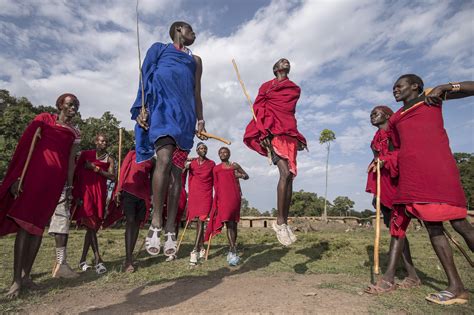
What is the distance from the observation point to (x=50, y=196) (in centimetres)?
430

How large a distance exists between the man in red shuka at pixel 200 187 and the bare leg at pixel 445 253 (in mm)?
4511

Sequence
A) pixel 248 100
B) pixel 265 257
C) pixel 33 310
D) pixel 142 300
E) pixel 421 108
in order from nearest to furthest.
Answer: pixel 33 310 < pixel 142 300 < pixel 421 108 < pixel 248 100 < pixel 265 257

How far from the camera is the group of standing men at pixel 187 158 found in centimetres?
335

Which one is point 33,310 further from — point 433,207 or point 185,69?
point 433,207

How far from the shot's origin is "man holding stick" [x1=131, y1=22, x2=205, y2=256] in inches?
123

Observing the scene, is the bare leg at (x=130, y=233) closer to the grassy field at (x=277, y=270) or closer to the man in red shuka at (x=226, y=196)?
the grassy field at (x=277, y=270)

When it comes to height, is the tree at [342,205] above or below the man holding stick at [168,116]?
above

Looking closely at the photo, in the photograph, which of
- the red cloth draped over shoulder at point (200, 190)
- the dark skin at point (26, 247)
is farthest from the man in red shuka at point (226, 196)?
the dark skin at point (26, 247)

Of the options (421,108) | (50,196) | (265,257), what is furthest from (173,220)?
(265,257)

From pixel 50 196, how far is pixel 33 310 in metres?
1.48

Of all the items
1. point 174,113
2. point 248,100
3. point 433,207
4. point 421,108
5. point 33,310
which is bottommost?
point 33,310

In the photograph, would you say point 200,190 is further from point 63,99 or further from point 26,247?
point 26,247

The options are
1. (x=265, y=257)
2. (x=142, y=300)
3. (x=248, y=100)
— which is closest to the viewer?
(x=142, y=300)

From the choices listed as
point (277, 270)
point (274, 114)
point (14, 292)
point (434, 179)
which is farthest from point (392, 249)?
point (14, 292)
